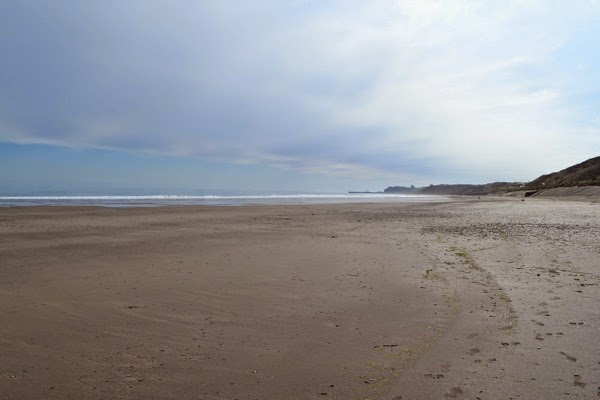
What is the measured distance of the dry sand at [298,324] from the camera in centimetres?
395

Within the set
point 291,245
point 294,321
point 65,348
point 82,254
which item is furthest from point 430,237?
point 65,348

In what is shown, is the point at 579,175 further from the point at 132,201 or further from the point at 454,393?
the point at 454,393

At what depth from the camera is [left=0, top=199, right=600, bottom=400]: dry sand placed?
3951 mm

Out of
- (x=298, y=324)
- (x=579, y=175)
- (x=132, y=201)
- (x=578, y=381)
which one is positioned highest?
(x=579, y=175)

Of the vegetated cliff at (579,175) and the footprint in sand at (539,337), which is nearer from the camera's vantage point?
the footprint in sand at (539,337)

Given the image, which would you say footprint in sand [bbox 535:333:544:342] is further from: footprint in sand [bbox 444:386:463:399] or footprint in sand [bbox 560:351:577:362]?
footprint in sand [bbox 444:386:463:399]

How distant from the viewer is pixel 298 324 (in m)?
5.73

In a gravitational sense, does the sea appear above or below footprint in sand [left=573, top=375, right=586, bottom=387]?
above

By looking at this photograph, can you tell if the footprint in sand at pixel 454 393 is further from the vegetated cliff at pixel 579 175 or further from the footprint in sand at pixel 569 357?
the vegetated cliff at pixel 579 175

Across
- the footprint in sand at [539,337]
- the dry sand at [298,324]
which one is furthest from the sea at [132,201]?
the footprint in sand at [539,337]

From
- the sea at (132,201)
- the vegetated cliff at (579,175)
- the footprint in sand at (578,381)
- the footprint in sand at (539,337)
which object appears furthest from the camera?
the vegetated cliff at (579,175)

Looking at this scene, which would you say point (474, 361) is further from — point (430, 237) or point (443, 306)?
point (430, 237)

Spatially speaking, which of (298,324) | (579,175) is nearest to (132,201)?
(298,324)

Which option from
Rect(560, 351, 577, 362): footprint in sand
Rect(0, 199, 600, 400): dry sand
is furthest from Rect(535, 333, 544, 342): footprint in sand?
Rect(560, 351, 577, 362): footprint in sand
